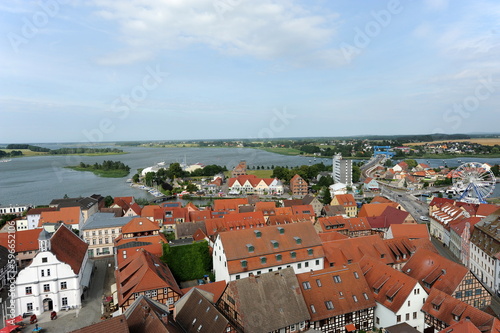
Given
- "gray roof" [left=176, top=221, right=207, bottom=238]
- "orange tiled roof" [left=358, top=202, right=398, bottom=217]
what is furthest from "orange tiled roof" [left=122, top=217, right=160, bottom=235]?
"orange tiled roof" [left=358, top=202, right=398, bottom=217]

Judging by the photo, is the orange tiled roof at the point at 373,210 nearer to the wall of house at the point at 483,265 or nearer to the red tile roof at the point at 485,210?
the red tile roof at the point at 485,210

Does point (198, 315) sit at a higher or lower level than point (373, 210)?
higher

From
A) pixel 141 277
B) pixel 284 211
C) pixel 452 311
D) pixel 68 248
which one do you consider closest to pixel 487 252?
pixel 452 311

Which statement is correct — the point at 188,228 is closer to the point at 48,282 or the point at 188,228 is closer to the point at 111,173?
the point at 48,282

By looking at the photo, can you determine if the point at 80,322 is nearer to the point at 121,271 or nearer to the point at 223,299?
the point at 121,271

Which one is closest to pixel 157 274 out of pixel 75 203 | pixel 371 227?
pixel 371 227

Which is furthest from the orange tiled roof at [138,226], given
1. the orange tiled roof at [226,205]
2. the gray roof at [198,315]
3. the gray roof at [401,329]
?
the gray roof at [401,329]
